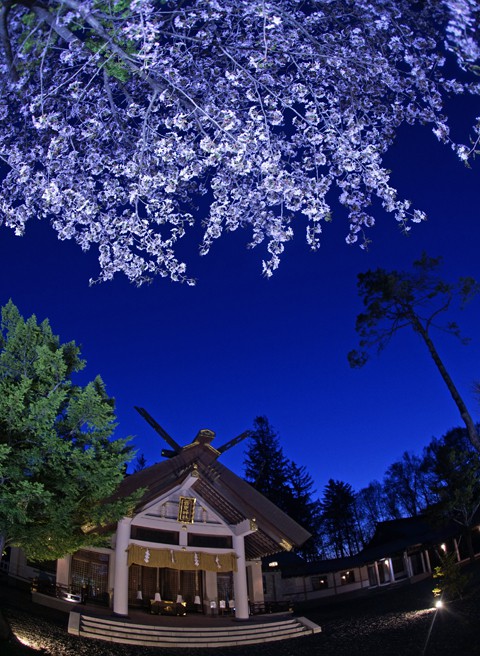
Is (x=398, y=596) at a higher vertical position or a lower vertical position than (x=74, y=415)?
lower

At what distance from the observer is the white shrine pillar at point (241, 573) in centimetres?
1659

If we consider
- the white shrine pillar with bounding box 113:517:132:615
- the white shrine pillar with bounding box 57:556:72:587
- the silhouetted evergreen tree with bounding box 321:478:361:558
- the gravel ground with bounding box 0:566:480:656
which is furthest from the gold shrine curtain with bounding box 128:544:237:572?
the silhouetted evergreen tree with bounding box 321:478:361:558

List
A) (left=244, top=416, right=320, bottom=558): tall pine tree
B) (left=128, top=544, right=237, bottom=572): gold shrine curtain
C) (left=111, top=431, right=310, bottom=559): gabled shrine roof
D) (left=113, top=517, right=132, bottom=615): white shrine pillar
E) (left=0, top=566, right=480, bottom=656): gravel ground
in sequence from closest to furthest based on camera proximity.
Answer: (left=0, top=566, right=480, bottom=656): gravel ground, (left=113, top=517, right=132, bottom=615): white shrine pillar, (left=128, top=544, right=237, bottom=572): gold shrine curtain, (left=111, top=431, right=310, bottom=559): gabled shrine roof, (left=244, top=416, right=320, bottom=558): tall pine tree

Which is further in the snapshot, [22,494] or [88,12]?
[22,494]

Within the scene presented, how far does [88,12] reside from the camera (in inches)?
204

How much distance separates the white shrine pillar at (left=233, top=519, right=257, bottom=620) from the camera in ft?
54.4

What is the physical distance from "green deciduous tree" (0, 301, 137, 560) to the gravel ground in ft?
6.21

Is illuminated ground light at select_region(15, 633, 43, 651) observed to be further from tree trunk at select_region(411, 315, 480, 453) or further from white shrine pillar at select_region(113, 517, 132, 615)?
tree trunk at select_region(411, 315, 480, 453)

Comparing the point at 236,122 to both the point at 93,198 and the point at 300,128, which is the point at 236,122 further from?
the point at 93,198

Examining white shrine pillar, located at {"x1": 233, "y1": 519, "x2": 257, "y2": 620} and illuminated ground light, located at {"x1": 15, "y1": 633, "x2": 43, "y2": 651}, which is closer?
illuminated ground light, located at {"x1": 15, "y1": 633, "x2": 43, "y2": 651}

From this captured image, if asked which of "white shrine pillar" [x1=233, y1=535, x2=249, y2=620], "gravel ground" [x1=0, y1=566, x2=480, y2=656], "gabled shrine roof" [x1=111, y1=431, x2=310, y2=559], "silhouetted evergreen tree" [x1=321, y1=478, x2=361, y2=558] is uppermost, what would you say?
"silhouetted evergreen tree" [x1=321, y1=478, x2=361, y2=558]

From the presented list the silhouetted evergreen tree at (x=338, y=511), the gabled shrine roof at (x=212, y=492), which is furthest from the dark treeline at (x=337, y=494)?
the gabled shrine roof at (x=212, y=492)

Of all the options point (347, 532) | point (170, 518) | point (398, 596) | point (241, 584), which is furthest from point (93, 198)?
point (347, 532)

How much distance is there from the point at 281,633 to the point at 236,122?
49.2 feet
